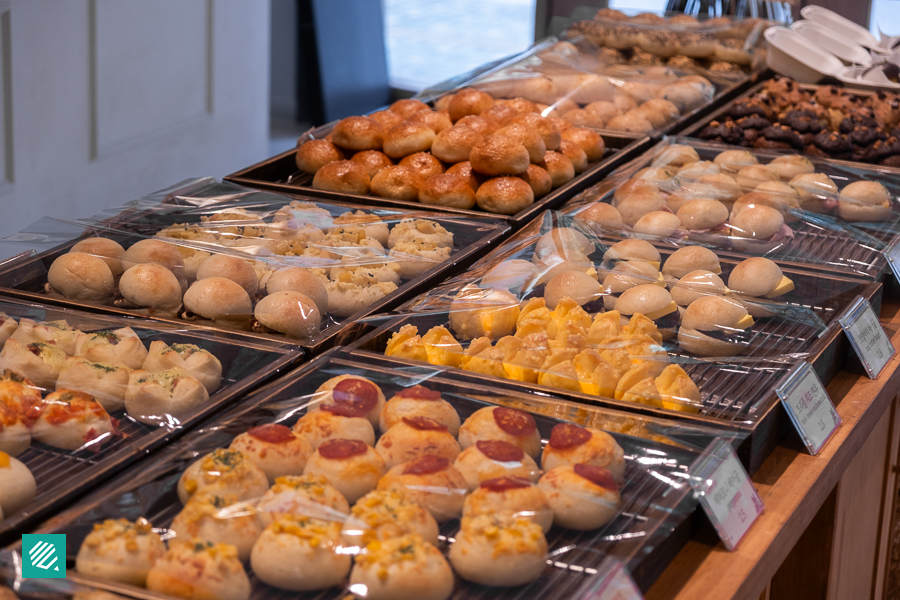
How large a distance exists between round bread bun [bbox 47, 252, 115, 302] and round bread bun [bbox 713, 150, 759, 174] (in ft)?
5.02

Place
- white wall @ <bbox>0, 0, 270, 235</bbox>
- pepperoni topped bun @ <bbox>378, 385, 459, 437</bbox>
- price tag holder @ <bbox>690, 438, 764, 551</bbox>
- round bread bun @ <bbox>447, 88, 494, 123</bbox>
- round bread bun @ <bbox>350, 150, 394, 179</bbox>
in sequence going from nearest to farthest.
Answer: price tag holder @ <bbox>690, 438, 764, 551</bbox> < pepperoni topped bun @ <bbox>378, 385, 459, 437</bbox> < round bread bun @ <bbox>350, 150, 394, 179</bbox> < round bread bun @ <bbox>447, 88, 494, 123</bbox> < white wall @ <bbox>0, 0, 270, 235</bbox>

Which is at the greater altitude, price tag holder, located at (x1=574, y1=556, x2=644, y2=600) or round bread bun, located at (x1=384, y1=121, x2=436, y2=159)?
round bread bun, located at (x1=384, y1=121, x2=436, y2=159)

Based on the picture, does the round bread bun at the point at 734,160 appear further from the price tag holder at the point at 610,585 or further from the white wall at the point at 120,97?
the white wall at the point at 120,97

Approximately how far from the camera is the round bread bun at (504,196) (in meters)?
2.19

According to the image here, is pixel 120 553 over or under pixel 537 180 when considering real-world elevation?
under

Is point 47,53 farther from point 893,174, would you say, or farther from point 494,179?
point 893,174

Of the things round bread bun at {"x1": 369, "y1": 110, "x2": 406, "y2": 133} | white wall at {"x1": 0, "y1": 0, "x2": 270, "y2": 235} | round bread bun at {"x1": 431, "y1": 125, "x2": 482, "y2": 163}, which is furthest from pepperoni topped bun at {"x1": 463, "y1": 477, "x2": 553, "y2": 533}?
white wall at {"x1": 0, "y1": 0, "x2": 270, "y2": 235}

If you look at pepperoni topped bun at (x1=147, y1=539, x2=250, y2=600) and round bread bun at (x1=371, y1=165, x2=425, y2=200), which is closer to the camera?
pepperoni topped bun at (x1=147, y1=539, x2=250, y2=600)

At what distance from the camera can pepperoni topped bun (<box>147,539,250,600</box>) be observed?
0.96 m

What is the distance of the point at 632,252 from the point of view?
1905 millimetres

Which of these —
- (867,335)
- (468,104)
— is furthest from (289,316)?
(468,104)

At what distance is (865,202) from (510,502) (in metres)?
1.55

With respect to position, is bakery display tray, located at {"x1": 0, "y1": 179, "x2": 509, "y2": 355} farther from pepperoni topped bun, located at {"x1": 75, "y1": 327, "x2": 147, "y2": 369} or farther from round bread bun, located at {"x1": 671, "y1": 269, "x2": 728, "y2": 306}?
round bread bun, located at {"x1": 671, "y1": 269, "x2": 728, "y2": 306}

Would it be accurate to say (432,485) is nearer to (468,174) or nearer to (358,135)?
(468,174)
